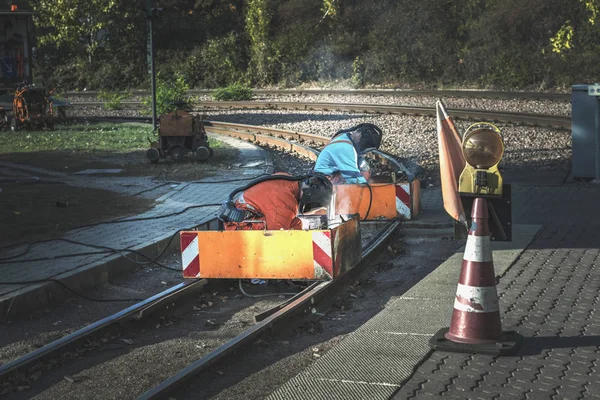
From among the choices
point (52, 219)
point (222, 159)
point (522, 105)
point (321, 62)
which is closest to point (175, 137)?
point (222, 159)

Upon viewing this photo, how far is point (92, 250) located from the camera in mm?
9555

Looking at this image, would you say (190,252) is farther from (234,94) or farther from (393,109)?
(234,94)

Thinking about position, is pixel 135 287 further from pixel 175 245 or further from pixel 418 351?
pixel 418 351

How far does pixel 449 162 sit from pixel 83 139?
57.1ft

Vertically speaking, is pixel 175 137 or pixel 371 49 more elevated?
pixel 371 49

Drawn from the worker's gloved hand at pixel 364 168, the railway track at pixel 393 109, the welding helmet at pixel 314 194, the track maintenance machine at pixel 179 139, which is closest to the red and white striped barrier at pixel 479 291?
the welding helmet at pixel 314 194

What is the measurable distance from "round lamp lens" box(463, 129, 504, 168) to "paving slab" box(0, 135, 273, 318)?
341cm

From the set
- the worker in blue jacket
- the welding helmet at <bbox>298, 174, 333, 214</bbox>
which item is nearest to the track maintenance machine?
the worker in blue jacket

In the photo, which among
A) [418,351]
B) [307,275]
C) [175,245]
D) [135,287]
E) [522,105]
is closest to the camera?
[418,351]

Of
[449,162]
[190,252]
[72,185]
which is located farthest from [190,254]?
[72,185]

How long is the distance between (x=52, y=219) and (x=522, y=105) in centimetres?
1882

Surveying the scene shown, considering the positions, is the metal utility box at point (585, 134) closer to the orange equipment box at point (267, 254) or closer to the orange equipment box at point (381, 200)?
the orange equipment box at point (381, 200)

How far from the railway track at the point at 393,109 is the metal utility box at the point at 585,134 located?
6378 millimetres

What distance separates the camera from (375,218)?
449 inches
